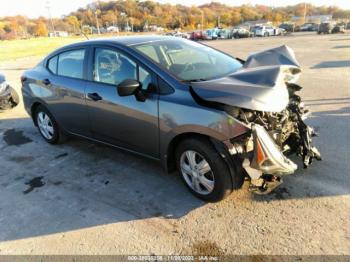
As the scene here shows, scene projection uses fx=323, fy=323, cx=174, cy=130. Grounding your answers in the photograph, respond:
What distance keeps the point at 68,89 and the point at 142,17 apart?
127481 mm

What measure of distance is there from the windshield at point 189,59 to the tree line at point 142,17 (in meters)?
102

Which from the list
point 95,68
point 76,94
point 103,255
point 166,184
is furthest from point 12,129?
point 103,255

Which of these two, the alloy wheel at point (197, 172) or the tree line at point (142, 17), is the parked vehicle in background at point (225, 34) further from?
the tree line at point (142, 17)

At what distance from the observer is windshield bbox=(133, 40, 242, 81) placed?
377cm

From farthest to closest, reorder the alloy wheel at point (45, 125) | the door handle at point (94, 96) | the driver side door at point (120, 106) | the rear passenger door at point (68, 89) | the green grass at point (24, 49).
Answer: the green grass at point (24, 49), the alloy wheel at point (45, 125), the rear passenger door at point (68, 89), the door handle at point (94, 96), the driver side door at point (120, 106)

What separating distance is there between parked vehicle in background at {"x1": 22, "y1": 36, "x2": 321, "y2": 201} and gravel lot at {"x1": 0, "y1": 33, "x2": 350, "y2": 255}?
0.90ft

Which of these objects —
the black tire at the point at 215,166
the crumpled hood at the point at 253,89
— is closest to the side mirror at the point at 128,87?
the crumpled hood at the point at 253,89

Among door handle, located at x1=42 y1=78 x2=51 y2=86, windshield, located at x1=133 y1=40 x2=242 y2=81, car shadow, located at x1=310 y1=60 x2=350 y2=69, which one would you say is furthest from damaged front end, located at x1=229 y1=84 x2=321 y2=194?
car shadow, located at x1=310 y1=60 x2=350 y2=69

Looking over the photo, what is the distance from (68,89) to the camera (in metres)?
4.68

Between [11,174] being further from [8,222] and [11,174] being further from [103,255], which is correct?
[103,255]

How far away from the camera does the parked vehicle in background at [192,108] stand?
3.09 m

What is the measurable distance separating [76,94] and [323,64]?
441 inches

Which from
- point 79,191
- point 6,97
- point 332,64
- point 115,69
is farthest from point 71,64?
point 332,64

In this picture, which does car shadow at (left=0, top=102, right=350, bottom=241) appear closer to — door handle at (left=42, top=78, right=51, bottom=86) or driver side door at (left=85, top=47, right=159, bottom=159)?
driver side door at (left=85, top=47, right=159, bottom=159)
